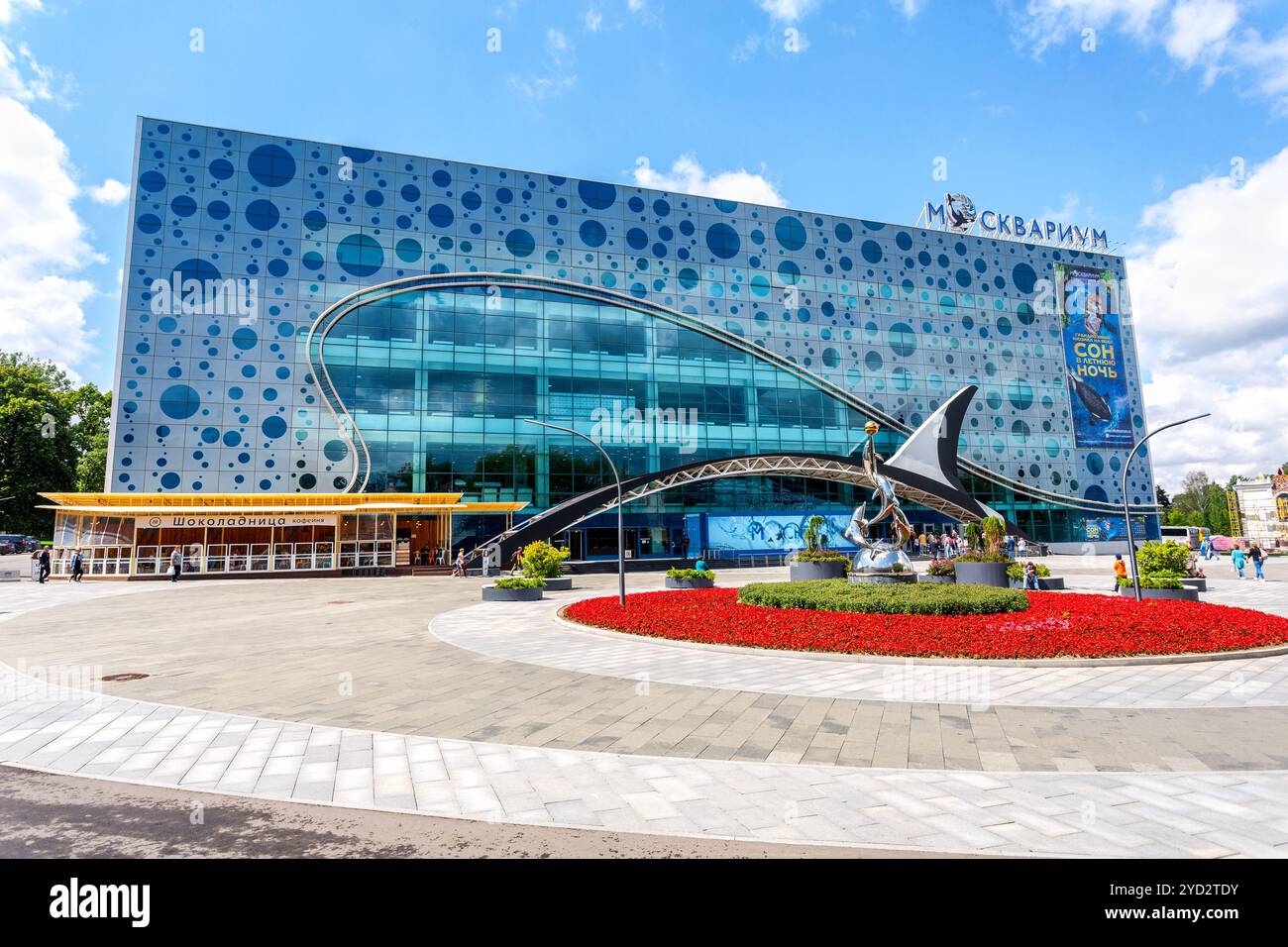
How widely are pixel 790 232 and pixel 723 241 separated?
699cm

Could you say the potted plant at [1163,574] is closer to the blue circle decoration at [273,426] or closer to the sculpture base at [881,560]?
the sculpture base at [881,560]

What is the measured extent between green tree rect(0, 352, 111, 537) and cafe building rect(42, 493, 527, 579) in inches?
908

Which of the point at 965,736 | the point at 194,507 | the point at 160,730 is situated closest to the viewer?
the point at 965,736

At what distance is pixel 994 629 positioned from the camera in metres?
14.1

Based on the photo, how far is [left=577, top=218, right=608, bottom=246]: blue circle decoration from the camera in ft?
177

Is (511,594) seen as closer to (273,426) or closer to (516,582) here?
(516,582)

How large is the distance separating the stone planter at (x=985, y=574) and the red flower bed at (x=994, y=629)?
17.1ft

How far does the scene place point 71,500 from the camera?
38.3 meters

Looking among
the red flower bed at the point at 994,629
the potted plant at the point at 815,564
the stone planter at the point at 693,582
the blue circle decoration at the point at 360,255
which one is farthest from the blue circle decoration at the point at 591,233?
the red flower bed at the point at 994,629

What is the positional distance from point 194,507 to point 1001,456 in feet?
220

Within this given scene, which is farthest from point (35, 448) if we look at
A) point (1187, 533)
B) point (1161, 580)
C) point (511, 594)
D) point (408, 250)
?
point (1187, 533)

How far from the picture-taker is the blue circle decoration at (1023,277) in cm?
6712

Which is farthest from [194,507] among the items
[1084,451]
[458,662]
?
[1084,451]

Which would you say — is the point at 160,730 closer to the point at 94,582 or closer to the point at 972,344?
the point at 94,582
